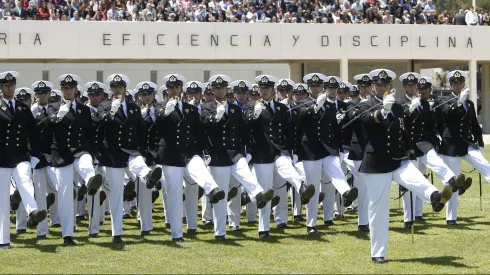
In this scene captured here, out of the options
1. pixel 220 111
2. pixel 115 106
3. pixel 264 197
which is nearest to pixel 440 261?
pixel 264 197

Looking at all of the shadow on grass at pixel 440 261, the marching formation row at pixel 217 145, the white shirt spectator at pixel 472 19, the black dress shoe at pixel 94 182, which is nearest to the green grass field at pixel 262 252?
the shadow on grass at pixel 440 261

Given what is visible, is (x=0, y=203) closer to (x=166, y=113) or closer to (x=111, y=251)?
(x=111, y=251)

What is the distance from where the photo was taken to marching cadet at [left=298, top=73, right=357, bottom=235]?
43.2 ft

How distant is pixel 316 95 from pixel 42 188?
4.18 m

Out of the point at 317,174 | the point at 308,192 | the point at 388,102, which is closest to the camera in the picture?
the point at 388,102

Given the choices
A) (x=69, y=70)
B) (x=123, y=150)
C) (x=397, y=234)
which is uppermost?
(x=69, y=70)

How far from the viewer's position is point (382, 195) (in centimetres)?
1047

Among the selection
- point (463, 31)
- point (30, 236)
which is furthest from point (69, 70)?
point (30, 236)

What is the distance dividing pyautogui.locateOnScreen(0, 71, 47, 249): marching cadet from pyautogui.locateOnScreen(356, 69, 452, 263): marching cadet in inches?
167

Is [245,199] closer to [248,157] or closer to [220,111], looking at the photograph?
[248,157]

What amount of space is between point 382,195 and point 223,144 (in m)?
2.90

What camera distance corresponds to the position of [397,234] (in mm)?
13023

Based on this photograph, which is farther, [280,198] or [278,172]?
[280,198]

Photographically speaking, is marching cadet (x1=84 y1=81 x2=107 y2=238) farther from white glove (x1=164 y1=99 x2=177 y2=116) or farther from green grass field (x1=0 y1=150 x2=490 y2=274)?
white glove (x1=164 y1=99 x2=177 y2=116)
